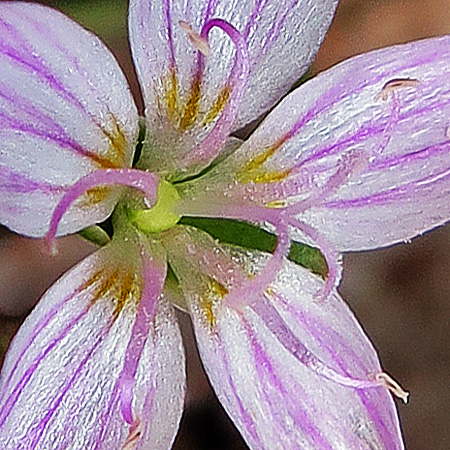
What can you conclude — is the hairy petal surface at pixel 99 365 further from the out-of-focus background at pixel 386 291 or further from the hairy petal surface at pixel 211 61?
the out-of-focus background at pixel 386 291

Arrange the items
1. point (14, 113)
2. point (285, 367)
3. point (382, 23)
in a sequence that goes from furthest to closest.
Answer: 1. point (382, 23)
2. point (285, 367)
3. point (14, 113)

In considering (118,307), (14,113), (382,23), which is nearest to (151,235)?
(118,307)

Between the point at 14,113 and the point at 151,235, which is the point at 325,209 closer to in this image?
the point at 151,235

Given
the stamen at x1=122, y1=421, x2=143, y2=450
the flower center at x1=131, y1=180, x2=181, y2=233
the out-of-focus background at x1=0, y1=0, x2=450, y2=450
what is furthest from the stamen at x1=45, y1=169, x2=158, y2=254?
the out-of-focus background at x1=0, y1=0, x2=450, y2=450

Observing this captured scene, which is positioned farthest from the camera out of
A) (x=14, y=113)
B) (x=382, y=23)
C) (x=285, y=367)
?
(x=382, y=23)

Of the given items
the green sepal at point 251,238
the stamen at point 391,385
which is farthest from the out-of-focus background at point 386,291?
the stamen at point 391,385

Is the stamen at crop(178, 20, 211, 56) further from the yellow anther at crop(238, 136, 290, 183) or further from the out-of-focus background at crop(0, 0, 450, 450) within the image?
the out-of-focus background at crop(0, 0, 450, 450)

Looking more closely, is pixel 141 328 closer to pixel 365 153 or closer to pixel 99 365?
pixel 99 365
